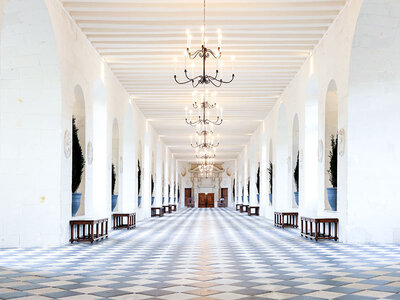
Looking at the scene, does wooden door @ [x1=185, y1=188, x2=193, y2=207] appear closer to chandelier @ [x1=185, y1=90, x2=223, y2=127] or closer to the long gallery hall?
chandelier @ [x1=185, y1=90, x2=223, y2=127]

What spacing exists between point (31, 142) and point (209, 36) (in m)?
4.16

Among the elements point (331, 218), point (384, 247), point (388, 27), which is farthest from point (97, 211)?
point (388, 27)

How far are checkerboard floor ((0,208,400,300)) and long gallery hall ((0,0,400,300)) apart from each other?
3cm

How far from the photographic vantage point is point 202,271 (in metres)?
6.07

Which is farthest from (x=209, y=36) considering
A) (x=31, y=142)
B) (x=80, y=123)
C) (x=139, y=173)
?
(x=139, y=173)

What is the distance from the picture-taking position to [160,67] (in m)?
13.2

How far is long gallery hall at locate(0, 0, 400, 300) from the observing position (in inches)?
222

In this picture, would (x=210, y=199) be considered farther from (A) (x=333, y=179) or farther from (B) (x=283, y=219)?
(A) (x=333, y=179)

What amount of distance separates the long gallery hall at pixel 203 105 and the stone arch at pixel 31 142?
0.02 metres

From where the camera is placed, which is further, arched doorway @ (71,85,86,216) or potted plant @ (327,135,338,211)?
arched doorway @ (71,85,86,216)

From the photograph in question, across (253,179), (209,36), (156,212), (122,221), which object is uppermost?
(209,36)

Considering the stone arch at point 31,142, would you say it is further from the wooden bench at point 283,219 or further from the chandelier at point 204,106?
the wooden bench at point 283,219

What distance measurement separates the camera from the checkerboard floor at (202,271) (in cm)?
467

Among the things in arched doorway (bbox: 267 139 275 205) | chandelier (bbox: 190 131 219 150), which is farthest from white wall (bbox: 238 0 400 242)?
chandelier (bbox: 190 131 219 150)
